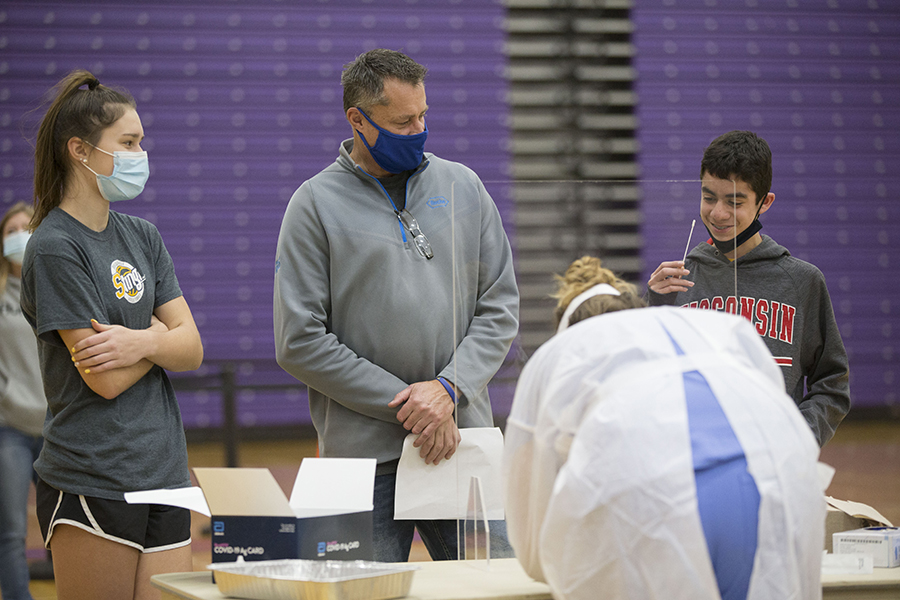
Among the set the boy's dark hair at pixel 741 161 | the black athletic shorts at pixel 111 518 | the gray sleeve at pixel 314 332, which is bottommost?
the black athletic shorts at pixel 111 518

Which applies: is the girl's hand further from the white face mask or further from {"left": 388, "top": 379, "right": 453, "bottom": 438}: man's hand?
the white face mask

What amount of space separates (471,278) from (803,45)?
5145mm

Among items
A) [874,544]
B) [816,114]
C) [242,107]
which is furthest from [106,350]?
[816,114]

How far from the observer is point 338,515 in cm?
163

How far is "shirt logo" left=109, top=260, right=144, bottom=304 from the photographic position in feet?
6.50

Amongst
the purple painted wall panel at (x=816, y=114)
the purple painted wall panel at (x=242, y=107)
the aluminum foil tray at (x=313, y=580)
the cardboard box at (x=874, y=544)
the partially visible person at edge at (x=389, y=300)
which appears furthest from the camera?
the purple painted wall panel at (x=816, y=114)

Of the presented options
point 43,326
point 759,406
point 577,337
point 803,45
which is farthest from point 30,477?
point 803,45

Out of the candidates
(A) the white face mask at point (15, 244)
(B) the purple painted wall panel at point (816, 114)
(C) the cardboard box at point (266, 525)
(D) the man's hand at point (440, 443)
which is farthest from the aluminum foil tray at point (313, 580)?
(B) the purple painted wall panel at point (816, 114)

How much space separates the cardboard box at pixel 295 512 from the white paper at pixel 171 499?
11 cm

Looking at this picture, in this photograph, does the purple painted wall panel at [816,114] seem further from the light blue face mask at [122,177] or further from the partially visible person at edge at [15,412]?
the light blue face mask at [122,177]

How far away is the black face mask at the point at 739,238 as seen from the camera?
2092mm

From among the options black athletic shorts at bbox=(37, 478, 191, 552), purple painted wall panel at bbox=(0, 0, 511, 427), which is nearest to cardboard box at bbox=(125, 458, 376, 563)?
black athletic shorts at bbox=(37, 478, 191, 552)

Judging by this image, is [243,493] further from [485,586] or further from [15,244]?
[15,244]

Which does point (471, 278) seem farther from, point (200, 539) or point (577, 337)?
point (200, 539)
